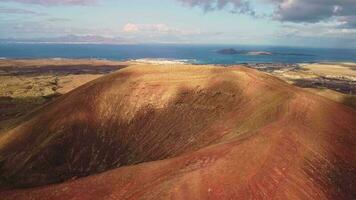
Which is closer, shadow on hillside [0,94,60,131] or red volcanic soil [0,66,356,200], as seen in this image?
red volcanic soil [0,66,356,200]

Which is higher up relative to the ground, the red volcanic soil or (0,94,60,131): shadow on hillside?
the red volcanic soil

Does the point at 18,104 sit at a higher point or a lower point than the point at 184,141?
lower

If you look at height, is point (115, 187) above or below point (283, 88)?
below

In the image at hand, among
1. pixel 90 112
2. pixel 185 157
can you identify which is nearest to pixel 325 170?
pixel 185 157

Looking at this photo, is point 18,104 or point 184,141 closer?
point 184,141

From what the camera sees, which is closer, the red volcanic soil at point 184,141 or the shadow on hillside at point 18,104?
the red volcanic soil at point 184,141

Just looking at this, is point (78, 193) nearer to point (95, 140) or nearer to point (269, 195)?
point (269, 195)

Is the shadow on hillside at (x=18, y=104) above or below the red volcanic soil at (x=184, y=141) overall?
below

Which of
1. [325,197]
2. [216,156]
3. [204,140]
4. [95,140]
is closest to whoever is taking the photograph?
[325,197]
